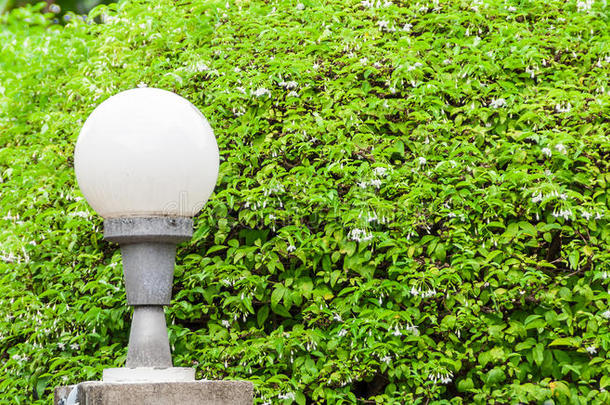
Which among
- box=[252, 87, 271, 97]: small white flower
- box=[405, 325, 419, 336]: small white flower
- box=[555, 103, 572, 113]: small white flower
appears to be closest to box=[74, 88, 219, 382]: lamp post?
box=[405, 325, 419, 336]: small white flower

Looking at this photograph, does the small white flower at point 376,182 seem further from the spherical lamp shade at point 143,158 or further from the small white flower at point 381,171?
the spherical lamp shade at point 143,158

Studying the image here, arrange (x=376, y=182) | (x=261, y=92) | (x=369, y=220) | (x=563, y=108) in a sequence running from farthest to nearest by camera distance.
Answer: (x=261, y=92)
(x=563, y=108)
(x=376, y=182)
(x=369, y=220)

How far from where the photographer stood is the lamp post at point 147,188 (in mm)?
2914

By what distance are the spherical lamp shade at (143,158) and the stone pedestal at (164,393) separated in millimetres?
638

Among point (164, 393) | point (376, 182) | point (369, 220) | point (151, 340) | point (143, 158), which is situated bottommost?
point (164, 393)

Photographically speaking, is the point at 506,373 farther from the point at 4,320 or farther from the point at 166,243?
the point at 4,320

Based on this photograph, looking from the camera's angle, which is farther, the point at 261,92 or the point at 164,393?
the point at 261,92

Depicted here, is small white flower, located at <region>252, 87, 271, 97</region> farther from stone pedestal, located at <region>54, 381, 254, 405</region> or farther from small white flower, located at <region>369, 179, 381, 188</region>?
stone pedestal, located at <region>54, 381, 254, 405</region>

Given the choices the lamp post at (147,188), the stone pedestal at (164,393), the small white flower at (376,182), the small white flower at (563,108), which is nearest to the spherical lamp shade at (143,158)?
the lamp post at (147,188)

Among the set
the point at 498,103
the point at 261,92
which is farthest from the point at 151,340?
the point at 498,103

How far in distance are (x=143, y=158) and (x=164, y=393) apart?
0.84 meters

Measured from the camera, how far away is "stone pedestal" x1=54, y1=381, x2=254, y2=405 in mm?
2729

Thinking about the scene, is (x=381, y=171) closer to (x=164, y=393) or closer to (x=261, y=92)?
(x=261, y=92)

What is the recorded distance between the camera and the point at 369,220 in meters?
4.06
